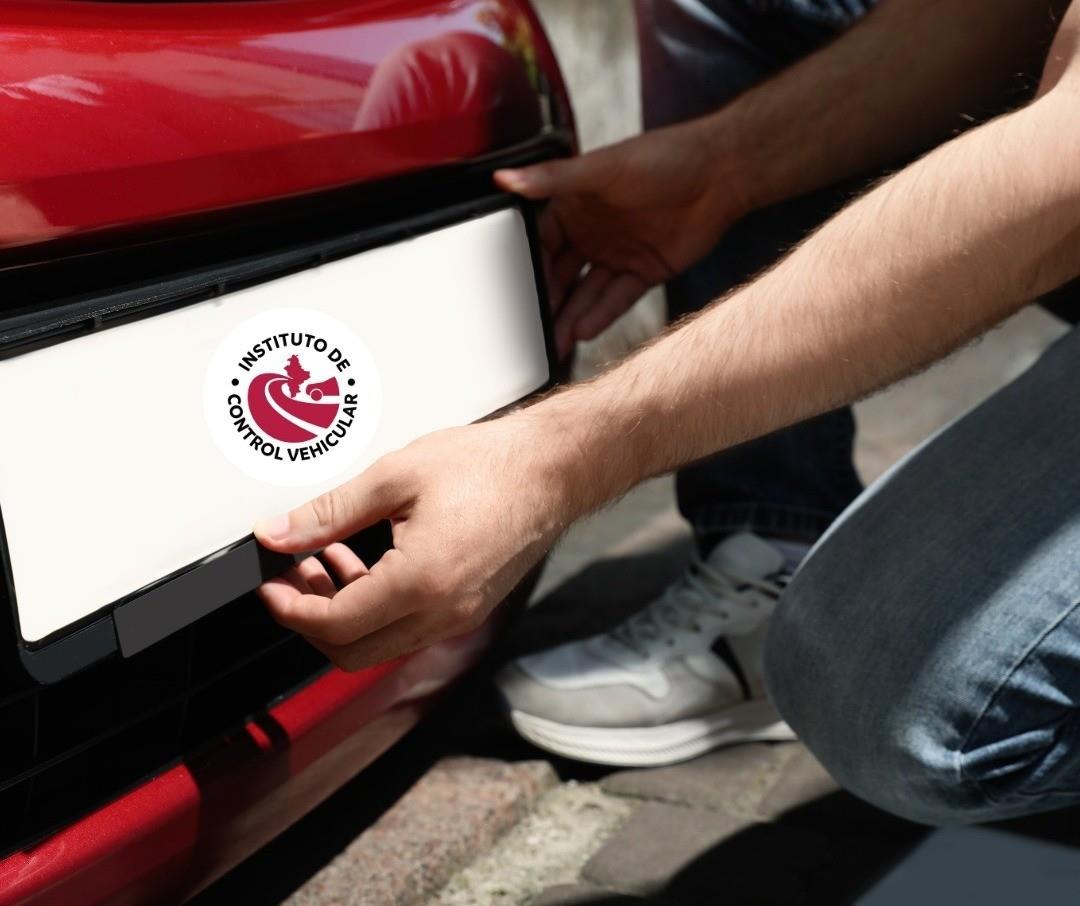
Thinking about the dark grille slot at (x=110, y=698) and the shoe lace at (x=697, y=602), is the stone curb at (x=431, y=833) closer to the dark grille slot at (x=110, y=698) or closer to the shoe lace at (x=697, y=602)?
the shoe lace at (x=697, y=602)

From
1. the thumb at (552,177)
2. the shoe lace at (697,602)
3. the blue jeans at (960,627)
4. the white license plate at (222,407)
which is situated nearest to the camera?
the white license plate at (222,407)

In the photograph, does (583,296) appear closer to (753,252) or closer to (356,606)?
(753,252)

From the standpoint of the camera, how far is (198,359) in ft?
2.92

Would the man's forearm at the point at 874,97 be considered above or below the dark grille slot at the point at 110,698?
above

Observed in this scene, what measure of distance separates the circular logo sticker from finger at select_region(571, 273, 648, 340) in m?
0.51

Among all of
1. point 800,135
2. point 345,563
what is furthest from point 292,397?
point 800,135

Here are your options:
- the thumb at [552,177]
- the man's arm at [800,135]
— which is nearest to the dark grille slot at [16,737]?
the thumb at [552,177]

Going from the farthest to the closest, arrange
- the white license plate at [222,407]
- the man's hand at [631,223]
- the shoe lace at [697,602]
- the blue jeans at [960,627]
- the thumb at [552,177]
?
the shoe lace at [697,602] → the man's hand at [631,223] → the thumb at [552,177] → the blue jeans at [960,627] → the white license plate at [222,407]

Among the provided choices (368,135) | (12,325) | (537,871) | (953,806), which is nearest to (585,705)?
(537,871)

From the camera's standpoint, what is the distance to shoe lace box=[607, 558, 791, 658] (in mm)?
1543

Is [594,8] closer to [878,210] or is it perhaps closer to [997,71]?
[997,71]

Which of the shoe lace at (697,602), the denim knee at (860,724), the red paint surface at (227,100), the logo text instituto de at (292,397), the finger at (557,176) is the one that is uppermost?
the red paint surface at (227,100)

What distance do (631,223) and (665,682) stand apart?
1.76ft

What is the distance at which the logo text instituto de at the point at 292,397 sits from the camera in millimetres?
911
